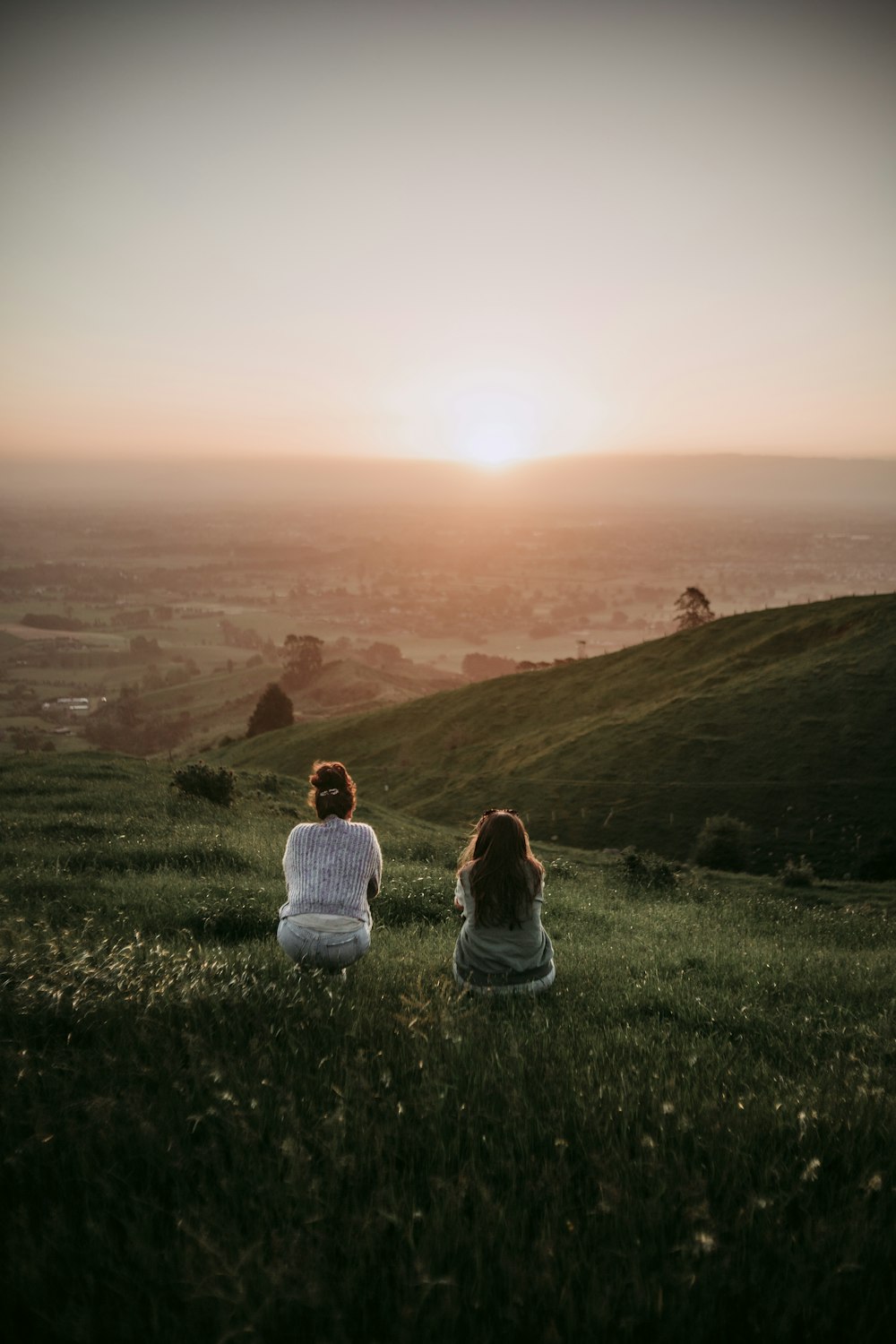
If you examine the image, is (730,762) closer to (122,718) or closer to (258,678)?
(122,718)

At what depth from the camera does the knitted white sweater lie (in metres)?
6.91

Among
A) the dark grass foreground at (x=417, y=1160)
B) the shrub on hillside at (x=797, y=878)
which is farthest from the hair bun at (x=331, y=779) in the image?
the shrub on hillside at (x=797, y=878)

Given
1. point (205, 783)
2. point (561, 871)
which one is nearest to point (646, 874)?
point (561, 871)

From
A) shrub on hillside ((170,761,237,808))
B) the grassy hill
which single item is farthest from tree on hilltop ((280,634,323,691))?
shrub on hillside ((170,761,237,808))

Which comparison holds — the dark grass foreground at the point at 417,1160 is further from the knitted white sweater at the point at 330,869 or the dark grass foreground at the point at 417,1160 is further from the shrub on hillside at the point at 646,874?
the shrub on hillside at the point at 646,874

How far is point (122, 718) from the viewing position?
378ft

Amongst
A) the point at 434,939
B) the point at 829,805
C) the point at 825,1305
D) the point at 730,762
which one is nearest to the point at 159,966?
the point at 825,1305

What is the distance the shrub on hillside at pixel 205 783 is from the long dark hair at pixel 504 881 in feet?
64.1

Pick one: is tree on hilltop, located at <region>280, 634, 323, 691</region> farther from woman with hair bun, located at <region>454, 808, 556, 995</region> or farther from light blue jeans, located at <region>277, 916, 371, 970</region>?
woman with hair bun, located at <region>454, 808, 556, 995</region>

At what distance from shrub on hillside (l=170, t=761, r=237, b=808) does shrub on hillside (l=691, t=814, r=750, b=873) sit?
→ 22400 millimetres

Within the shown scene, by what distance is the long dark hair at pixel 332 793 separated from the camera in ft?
24.2

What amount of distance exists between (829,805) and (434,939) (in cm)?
3558

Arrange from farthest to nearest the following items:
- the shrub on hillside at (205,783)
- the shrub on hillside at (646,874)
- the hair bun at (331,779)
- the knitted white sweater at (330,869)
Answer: the shrub on hillside at (205,783) < the shrub on hillside at (646,874) < the hair bun at (331,779) < the knitted white sweater at (330,869)

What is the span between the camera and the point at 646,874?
2281 centimetres
